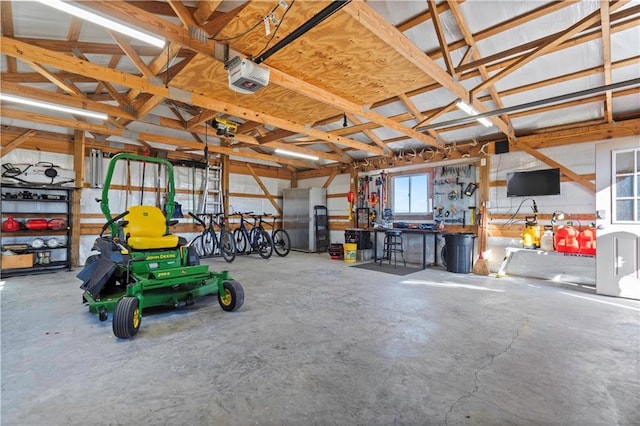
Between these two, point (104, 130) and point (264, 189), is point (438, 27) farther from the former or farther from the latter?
point (264, 189)

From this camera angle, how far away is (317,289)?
4.70 metres

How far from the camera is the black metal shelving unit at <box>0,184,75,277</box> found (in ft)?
18.4

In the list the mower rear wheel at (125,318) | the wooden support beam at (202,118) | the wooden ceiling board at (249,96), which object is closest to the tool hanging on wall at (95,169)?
the wooden support beam at (202,118)

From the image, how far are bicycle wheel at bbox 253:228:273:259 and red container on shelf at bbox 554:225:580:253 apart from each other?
6216 millimetres

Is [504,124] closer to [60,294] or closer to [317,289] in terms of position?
[317,289]

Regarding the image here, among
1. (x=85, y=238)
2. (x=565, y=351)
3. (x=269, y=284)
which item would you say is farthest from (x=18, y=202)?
(x=565, y=351)

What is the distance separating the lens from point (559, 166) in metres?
5.61

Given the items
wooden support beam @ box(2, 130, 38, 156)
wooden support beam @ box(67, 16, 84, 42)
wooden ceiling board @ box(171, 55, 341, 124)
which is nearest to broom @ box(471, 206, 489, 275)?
wooden ceiling board @ box(171, 55, 341, 124)

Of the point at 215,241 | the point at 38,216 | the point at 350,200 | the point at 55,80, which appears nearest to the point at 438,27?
the point at 55,80

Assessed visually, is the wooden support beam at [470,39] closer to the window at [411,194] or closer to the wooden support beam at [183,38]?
the wooden support beam at [183,38]

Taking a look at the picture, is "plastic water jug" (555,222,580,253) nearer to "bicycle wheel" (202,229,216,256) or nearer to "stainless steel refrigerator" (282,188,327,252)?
"stainless steel refrigerator" (282,188,327,252)

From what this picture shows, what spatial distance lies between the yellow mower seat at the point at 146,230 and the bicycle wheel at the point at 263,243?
4.05 m

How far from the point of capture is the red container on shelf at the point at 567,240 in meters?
5.09

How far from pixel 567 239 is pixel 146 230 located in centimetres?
680
